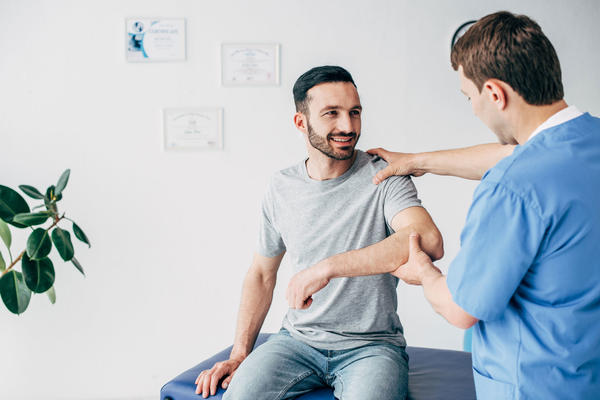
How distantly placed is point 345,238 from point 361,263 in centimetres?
24

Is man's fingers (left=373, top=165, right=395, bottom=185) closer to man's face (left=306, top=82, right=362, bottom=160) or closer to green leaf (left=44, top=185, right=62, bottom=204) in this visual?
man's face (left=306, top=82, right=362, bottom=160)

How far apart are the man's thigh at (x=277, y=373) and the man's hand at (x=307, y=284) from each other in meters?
0.24

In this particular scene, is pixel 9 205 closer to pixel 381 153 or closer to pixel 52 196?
pixel 52 196

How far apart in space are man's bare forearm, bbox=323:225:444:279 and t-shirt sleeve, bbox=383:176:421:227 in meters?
0.14

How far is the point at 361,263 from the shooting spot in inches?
55.1

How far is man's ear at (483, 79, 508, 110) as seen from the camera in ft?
3.39

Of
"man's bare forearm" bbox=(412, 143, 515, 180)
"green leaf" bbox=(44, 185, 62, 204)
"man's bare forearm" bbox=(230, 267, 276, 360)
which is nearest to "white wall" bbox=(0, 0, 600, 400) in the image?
"green leaf" bbox=(44, 185, 62, 204)

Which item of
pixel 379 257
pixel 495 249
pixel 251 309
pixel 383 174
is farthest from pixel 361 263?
pixel 251 309

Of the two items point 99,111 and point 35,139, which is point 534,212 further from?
point 35,139

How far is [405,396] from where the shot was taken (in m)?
1.42

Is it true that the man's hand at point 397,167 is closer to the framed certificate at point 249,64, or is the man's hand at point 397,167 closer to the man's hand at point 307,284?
the man's hand at point 307,284

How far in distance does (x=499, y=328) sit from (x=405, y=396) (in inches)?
18.7

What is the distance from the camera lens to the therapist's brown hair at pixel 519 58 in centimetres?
100

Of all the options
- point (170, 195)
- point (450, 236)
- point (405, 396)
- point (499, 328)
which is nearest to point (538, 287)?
point (499, 328)
